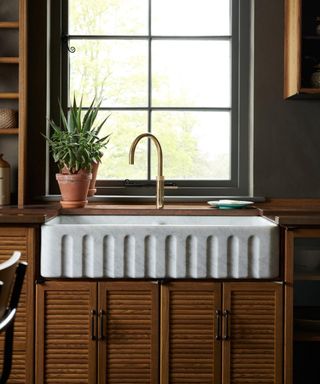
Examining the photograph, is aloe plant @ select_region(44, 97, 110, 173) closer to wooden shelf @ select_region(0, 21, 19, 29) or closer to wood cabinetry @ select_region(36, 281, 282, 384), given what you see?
wooden shelf @ select_region(0, 21, 19, 29)

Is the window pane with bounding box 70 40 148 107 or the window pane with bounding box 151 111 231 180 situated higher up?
the window pane with bounding box 70 40 148 107

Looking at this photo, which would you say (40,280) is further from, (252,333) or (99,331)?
(252,333)

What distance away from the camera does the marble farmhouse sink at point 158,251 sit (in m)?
2.95

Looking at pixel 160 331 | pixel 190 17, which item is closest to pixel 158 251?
pixel 160 331

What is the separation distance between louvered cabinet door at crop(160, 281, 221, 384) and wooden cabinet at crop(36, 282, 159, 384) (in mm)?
49

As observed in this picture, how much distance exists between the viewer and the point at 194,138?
390cm

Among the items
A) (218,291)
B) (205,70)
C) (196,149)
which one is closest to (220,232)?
(218,291)

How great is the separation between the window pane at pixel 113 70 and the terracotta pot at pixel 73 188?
2.03 feet

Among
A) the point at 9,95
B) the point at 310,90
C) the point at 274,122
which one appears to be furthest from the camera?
the point at 274,122

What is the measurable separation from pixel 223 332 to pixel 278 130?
132cm

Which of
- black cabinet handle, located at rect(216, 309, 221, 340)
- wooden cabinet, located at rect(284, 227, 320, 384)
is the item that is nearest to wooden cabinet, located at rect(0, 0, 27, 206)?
black cabinet handle, located at rect(216, 309, 221, 340)

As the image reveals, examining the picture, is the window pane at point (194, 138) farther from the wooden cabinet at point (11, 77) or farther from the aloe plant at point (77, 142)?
the wooden cabinet at point (11, 77)

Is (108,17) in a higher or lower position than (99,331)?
higher

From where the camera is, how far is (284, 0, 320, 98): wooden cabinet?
3.41 metres
